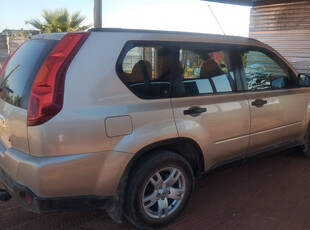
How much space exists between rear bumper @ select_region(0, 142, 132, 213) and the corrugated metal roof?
7.80 metres

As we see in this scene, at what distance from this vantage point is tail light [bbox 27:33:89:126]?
2.22 m

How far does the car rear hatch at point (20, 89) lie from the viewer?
237cm

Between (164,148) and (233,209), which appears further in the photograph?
(233,209)

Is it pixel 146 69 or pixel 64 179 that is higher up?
pixel 146 69

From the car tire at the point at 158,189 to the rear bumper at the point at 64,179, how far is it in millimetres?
190

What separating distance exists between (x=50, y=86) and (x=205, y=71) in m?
1.65

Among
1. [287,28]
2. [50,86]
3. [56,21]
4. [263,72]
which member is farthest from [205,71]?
[56,21]

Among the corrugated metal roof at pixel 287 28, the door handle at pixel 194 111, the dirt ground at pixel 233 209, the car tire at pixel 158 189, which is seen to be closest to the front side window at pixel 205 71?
the door handle at pixel 194 111

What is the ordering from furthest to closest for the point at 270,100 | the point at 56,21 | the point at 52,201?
the point at 56,21, the point at 270,100, the point at 52,201

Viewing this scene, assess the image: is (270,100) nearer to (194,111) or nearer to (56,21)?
(194,111)

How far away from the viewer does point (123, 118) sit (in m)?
2.46

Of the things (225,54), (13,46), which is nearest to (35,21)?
(13,46)

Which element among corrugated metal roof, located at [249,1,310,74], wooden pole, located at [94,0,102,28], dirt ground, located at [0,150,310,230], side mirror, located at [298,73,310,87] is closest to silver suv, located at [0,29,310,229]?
dirt ground, located at [0,150,310,230]

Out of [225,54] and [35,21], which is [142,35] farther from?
[35,21]
